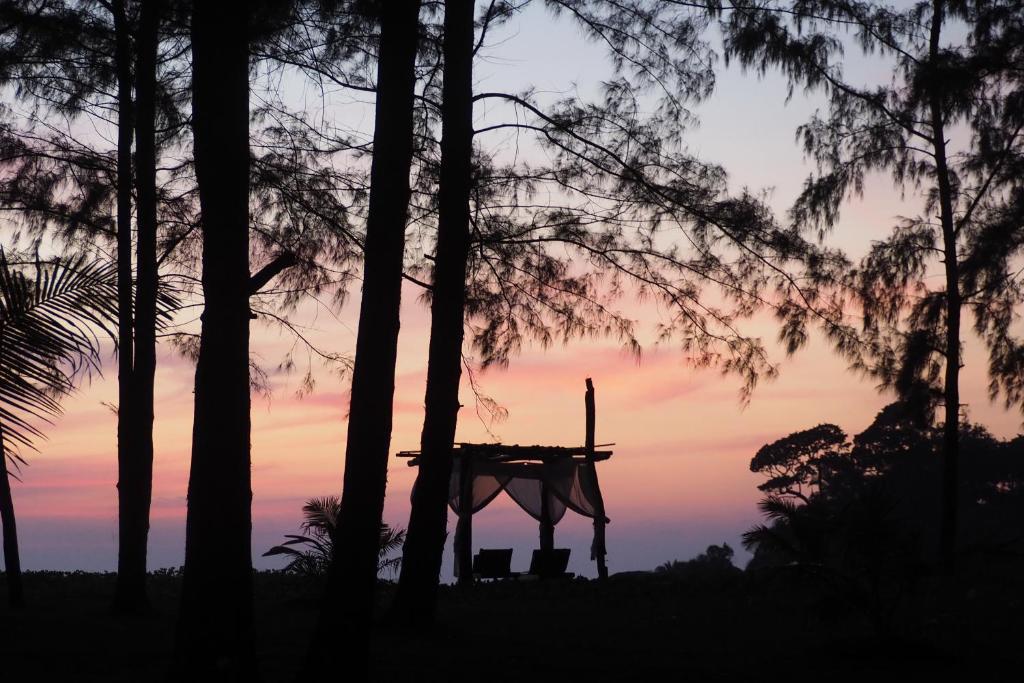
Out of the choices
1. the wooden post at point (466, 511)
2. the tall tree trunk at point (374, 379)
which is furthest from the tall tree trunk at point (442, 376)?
the wooden post at point (466, 511)

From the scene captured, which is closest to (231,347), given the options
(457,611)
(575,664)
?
(575,664)

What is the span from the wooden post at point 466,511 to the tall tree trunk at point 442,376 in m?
7.82

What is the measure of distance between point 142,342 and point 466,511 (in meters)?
7.76

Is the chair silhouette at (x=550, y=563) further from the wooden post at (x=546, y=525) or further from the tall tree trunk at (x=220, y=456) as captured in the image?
the tall tree trunk at (x=220, y=456)

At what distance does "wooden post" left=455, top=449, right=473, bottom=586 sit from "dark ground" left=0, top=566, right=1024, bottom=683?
125 inches

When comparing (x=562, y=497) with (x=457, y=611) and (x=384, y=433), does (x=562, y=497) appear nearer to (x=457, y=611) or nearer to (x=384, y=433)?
(x=457, y=611)

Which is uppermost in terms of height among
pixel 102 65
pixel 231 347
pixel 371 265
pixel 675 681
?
pixel 102 65

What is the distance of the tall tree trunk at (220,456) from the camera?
6371 mm

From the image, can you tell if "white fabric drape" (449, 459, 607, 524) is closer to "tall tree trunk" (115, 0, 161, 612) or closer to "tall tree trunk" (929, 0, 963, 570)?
"tall tree trunk" (929, 0, 963, 570)

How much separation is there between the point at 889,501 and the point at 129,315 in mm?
7847

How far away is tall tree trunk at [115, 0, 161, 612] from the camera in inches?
460

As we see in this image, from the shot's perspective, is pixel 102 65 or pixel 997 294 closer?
pixel 102 65

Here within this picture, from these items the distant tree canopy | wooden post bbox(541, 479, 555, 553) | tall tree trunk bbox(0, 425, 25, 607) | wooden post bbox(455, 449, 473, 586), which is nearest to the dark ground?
tall tree trunk bbox(0, 425, 25, 607)

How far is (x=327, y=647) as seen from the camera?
694cm
